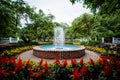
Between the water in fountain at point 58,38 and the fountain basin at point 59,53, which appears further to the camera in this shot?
the water in fountain at point 58,38

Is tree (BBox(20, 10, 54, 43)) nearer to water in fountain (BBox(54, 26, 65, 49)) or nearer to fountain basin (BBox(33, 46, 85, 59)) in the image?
water in fountain (BBox(54, 26, 65, 49))

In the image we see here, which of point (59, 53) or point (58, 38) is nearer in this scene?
point (59, 53)

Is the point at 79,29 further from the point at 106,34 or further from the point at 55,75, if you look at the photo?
the point at 55,75

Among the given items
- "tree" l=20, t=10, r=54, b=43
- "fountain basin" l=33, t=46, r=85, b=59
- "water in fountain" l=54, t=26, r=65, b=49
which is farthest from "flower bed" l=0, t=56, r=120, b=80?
"tree" l=20, t=10, r=54, b=43

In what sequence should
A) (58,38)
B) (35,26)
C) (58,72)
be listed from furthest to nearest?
(35,26) < (58,38) < (58,72)

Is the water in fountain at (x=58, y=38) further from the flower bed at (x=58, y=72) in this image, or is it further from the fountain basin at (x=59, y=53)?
the flower bed at (x=58, y=72)

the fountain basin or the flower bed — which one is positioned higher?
the flower bed

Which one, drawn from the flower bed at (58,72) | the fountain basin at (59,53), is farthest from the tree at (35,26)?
the flower bed at (58,72)

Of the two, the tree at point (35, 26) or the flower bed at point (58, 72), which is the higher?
the tree at point (35, 26)

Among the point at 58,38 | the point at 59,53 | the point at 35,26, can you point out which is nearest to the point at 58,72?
the point at 59,53

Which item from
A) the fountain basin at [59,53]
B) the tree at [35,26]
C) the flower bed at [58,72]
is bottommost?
the fountain basin at [59,53]

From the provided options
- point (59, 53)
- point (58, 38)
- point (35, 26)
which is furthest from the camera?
point (35, 26)

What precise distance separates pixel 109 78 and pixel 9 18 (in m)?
11.7

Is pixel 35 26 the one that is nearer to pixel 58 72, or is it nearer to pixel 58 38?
pixel 58 38
